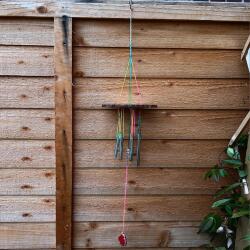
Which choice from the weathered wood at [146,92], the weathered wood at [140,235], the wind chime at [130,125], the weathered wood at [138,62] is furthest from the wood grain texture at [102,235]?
the weathered wood at [138,62]

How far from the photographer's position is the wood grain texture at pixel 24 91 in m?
2.88

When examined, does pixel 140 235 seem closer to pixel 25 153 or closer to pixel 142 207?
pixel 142 207

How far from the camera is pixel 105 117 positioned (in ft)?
9.62

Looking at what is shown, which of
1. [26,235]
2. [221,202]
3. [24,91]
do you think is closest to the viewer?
[221,202]

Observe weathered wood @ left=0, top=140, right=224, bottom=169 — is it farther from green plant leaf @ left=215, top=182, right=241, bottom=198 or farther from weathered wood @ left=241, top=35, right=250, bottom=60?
weathered wood @ left=241, top=35, right=250, bottom=60

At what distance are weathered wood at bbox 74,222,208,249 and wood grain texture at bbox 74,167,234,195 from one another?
24 centimetres

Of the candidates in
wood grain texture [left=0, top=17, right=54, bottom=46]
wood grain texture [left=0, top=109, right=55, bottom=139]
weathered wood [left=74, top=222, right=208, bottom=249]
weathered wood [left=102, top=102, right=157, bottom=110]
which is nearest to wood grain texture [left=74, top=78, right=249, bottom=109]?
weathered wood [left=102, top=102, right=157, bottom=110]

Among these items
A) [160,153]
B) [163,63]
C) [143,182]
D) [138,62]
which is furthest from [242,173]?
[138,62]

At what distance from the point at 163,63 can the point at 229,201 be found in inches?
40.7

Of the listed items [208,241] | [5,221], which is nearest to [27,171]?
[5,221]

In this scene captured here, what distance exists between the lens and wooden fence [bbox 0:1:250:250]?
2854 millimetres

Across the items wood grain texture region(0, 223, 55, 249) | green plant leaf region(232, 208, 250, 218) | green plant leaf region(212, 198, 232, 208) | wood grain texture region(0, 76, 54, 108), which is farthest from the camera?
wood grain texture region(0, 223, 55, 249)

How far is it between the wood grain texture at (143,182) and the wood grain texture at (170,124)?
0.25 meters

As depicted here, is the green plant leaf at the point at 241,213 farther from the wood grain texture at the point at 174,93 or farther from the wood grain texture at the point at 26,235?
the wood grain texture at the point at 26,235
